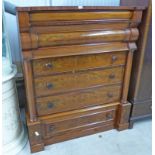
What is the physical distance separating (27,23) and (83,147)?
1.16 m

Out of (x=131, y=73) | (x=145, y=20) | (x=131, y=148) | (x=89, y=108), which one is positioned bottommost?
(x=131, y=148)

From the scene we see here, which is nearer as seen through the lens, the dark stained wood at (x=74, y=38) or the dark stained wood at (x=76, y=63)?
the dark stained wood at (x=74, y=38)

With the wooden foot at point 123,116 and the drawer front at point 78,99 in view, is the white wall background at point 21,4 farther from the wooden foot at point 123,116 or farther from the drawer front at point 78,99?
the wooden foot at point 123,116

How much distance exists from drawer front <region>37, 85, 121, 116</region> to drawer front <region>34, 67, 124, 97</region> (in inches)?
2.2

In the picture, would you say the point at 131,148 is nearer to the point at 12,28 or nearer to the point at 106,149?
the point at 106,149

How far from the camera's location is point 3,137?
1.50 metres

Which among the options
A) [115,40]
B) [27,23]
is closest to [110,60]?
[115,40]

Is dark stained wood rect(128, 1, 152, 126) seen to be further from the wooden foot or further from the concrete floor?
the concrete floor

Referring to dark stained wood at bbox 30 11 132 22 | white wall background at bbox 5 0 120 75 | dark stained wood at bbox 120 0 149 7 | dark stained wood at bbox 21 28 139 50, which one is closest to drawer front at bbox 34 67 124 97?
dark stained wood at bbox 21 28 139 50

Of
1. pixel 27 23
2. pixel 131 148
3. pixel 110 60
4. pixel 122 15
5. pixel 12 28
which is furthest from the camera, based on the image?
pixel 12 28

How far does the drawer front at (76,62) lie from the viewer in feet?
4.50

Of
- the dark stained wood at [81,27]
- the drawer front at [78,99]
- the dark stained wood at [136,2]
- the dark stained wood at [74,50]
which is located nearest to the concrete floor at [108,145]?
the drawer front at [78,99]

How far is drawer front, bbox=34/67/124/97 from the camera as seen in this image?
144 centimetres

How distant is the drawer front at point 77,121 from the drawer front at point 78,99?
3.1 inches
